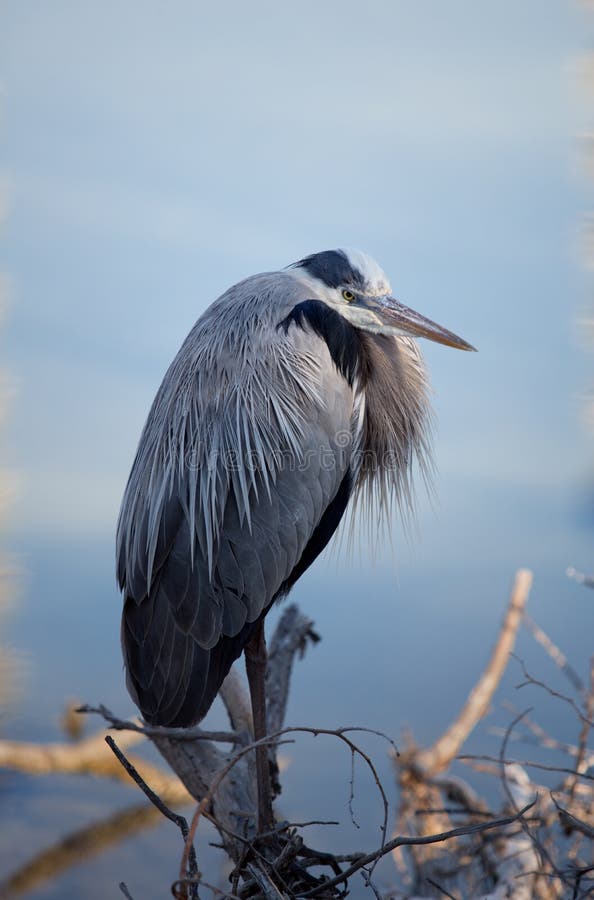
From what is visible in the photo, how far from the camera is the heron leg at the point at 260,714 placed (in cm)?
193

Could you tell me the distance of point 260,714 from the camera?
6.72 ft

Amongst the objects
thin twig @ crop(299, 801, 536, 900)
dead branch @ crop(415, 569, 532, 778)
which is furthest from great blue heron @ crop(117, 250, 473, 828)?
dead branch @ crop(415, 569, 532, 778)

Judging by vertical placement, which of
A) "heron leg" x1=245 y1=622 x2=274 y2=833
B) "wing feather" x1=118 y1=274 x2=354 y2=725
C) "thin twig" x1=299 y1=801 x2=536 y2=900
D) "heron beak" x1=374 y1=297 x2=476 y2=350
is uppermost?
"heron beak" x1=374 y1=297 x2=476 y2=350

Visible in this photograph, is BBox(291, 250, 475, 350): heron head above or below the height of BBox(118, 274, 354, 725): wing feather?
above

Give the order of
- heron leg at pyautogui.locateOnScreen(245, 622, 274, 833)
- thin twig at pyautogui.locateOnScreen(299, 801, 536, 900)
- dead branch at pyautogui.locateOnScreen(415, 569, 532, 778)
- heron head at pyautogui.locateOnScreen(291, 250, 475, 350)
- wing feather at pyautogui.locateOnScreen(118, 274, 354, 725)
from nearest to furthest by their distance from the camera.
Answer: thin twig at pyautogui.locateOnScreen(299, 801, 536, 900), wing feather at pyautogui.locateOnScreen(118, 274, 354, 725), heron leg at pyautogui.locateOnScreen(245, 622, 274, 833), heron head at pyautogui.locateOnScreen(291, 250, 475, 350), dead branch at pyautogui.locateOnScreen(415, 569, 532, 778)

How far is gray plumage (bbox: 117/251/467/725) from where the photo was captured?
1.84m

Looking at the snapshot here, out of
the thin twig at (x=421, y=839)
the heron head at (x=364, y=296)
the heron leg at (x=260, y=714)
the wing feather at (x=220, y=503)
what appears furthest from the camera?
the heron head at (x=364, y=296)

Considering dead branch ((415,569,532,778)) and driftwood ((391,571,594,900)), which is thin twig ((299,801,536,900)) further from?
dead branch ((415,569,532,778))

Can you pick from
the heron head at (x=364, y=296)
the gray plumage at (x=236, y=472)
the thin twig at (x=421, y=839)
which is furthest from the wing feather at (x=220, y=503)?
the thin twig at (x=421, y=839)

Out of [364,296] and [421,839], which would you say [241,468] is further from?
[421,839]

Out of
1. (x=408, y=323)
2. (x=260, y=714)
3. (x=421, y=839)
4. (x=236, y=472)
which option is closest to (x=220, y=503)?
(x=236, y=472)

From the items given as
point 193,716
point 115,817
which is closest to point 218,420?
point 193,716

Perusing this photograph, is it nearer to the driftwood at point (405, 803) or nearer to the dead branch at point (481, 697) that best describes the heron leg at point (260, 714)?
the driftwood at point (405, 803)

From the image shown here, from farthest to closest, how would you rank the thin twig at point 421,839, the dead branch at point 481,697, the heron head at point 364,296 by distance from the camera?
the dead branch at point 481,697, the heron head at point 364,296, the thin twig at point 421,839
